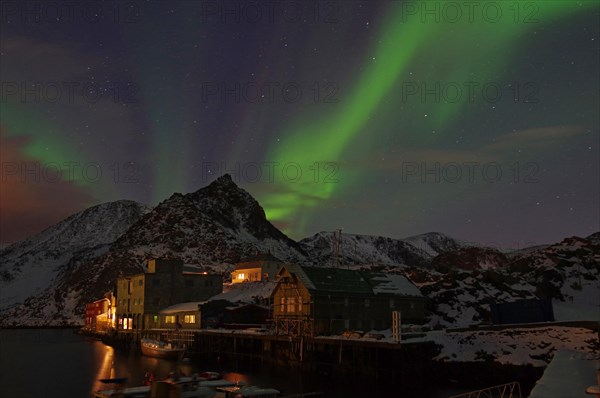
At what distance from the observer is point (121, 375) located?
58562 mm

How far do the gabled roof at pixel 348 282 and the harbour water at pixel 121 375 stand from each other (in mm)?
11821

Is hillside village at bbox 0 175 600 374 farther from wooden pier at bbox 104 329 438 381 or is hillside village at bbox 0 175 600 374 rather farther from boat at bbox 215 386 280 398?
boat at bbox 215 386 280 398

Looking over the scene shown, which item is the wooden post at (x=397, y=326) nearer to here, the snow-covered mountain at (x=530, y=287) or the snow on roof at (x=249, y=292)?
the snow-covered mountain at (x=530, y=287)

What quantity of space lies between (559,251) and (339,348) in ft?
211

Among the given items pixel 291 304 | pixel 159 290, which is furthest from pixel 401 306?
pixel 159 290

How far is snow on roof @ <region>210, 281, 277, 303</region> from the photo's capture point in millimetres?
88250

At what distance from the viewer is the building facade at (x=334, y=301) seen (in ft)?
209

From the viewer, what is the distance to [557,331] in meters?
50.3

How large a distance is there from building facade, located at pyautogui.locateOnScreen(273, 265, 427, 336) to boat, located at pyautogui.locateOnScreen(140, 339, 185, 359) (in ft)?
44.4

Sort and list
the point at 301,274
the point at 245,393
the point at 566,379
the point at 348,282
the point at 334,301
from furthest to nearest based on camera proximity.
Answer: the point at 348,282 < the point at 301,274 < the point at 334,301 < the point at 245,393 < the point at 566,379

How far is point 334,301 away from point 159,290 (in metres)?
52.2

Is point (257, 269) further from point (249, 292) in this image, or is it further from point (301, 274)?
point (301, 274)

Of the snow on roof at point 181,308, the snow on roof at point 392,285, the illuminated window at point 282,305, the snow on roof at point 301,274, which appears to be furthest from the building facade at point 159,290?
the snow on roof at point 392,285

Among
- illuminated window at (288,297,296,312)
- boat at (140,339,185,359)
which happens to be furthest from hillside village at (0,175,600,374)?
boat at (140,339,185,359)
